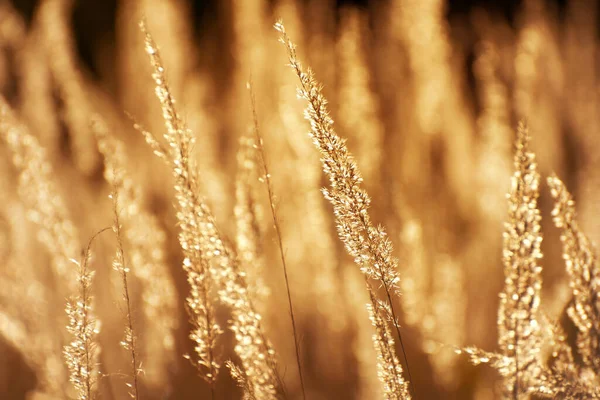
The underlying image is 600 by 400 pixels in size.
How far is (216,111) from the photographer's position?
110 inches

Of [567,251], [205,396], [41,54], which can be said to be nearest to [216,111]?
[41,54]

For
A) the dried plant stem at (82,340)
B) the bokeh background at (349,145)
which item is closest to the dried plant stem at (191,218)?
the dried plant stem at (82,340)

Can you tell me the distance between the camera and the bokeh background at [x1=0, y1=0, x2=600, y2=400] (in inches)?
71.2

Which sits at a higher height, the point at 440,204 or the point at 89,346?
the point at 440,204

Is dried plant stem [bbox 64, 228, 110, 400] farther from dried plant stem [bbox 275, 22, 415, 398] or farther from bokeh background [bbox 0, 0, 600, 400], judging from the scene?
bokeh background [bbox 0, 0, 600, 400]

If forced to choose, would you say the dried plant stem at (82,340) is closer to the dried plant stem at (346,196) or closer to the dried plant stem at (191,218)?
the dried plant stem at (191,218)

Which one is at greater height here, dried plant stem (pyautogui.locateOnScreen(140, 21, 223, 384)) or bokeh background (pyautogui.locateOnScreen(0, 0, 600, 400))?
bokeh background (pyautogui.locateOnScreen(0, 0, 600, 400))

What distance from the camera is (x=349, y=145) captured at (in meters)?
2.16

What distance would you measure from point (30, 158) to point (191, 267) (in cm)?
93

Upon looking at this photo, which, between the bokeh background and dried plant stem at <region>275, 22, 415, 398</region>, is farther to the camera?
the bokeh background

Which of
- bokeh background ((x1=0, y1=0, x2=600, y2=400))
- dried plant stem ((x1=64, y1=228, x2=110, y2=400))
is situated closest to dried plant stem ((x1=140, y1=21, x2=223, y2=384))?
dried plant stem ((x1=64, y1=228, x2=110, y2=400))

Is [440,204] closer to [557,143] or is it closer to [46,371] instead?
[557,143]

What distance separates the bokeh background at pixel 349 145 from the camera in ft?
5.93

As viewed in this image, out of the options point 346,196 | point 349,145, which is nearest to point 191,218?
point 346,196
